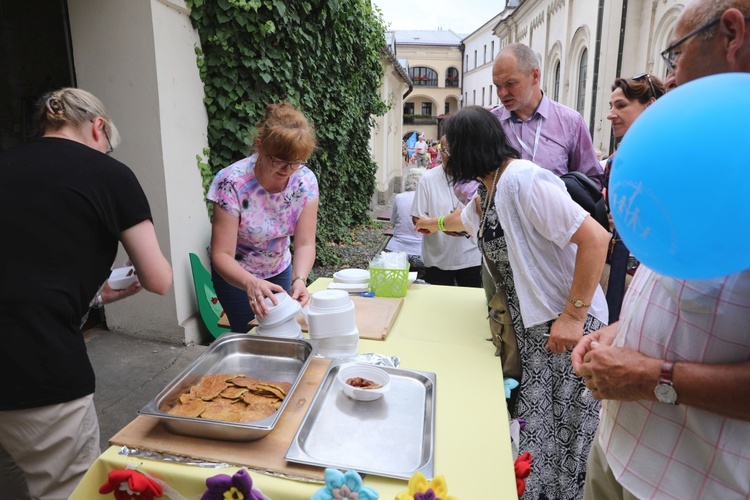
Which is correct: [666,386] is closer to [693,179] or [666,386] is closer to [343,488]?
[693,179]

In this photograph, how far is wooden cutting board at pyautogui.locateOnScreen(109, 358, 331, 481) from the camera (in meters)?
1.20

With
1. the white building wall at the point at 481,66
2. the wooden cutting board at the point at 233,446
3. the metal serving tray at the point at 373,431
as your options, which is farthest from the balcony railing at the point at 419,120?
the wooden cutting board at the point at 233,446

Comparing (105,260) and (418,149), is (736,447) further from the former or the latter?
(418,149)

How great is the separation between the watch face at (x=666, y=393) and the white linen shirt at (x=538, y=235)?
36.3 inches

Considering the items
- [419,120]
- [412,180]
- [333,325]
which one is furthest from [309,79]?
[419,120]

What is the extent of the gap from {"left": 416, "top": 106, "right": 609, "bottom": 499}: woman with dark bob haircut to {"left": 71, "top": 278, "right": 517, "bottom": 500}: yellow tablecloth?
27 cm

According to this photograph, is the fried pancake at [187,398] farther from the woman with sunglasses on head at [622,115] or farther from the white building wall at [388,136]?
the white building wall at [388,136]

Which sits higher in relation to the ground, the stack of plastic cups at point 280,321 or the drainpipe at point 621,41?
→ the drainpipe at point 621,41

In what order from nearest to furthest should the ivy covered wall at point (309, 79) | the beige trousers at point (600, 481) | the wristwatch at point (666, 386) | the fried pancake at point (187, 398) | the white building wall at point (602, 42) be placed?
the wristwatch at point (666, 386), the beige trousers at point (600, 481), the fried pancake at point (187, 398), the ivy covered wall at point (309, 79), the white building wall at point (602, 42)

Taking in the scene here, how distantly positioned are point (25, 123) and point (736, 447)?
5813mm

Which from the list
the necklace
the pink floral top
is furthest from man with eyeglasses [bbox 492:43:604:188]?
the pink floral top

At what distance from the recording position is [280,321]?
1.84 meters

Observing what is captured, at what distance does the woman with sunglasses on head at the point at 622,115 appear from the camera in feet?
9.64

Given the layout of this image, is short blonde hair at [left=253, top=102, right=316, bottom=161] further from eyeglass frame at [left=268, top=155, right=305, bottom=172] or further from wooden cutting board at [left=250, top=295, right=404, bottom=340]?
wooden cutting board at [left=250, top=295, right=404, bottom=340]
